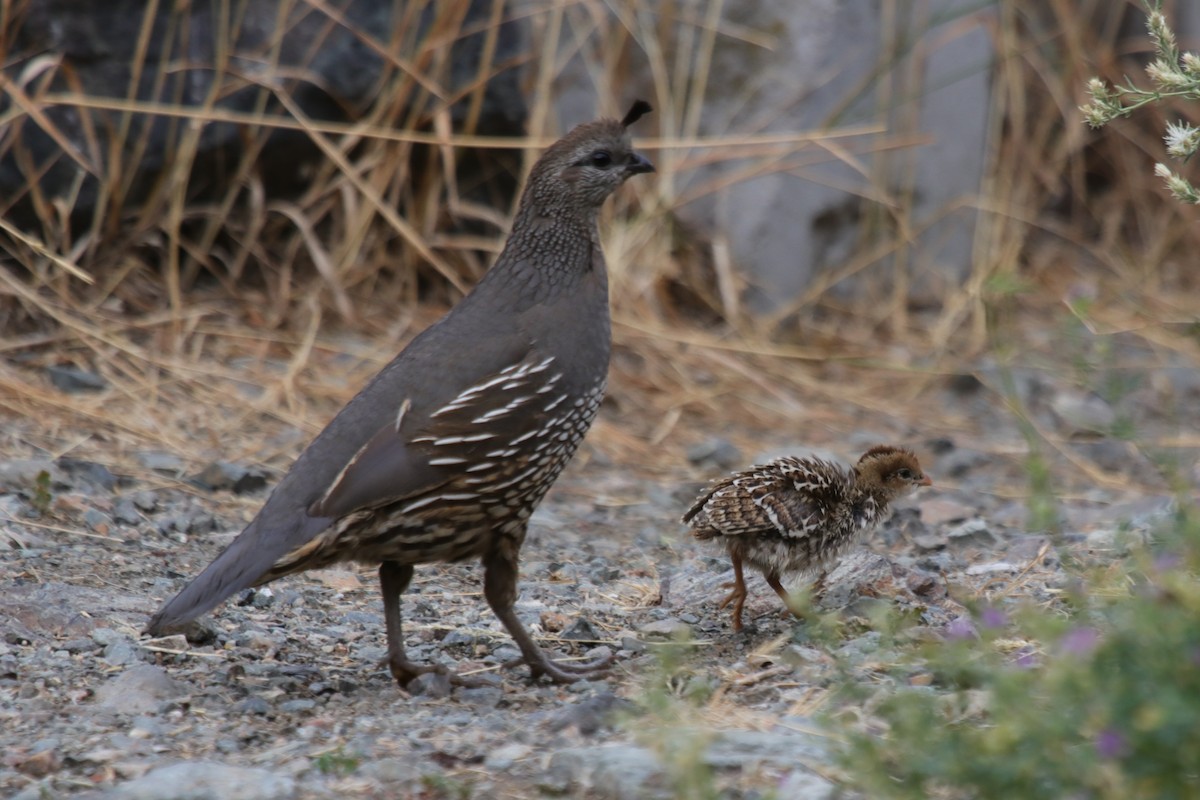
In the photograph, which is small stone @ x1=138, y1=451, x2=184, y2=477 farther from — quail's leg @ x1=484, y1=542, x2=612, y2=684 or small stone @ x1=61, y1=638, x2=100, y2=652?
quail's leg @ x1=484, y1=542, x2=612, y2=684

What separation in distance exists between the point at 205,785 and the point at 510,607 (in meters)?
1.25

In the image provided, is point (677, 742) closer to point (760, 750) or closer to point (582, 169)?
point (760, 750)

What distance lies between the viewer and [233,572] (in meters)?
3.89

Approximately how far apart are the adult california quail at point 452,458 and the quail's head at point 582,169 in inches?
12.1

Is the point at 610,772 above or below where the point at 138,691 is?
above

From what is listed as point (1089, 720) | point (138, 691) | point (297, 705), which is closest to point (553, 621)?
point (297, 705)

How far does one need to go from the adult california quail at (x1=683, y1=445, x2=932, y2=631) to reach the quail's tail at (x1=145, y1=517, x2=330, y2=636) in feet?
3.74

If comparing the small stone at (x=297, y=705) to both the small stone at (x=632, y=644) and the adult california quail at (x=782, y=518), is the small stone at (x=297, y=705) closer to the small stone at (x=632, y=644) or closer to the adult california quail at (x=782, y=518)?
the small stone at (x=632, y=644)

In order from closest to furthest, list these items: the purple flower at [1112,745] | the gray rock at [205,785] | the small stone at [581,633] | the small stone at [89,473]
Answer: the purple flower at [1112,745], the gray rock at [205,785], the small stone at [581,633], the small stone at [89,473]

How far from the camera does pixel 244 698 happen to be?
3.98 m

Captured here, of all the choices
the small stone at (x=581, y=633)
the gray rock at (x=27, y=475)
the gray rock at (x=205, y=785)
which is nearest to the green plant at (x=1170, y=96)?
the small stone at (x=581, y=633)

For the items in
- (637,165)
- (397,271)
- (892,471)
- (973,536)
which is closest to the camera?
(892,471)

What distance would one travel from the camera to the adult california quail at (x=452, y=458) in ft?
13.2

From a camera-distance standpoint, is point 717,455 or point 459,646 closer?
point 459,646
